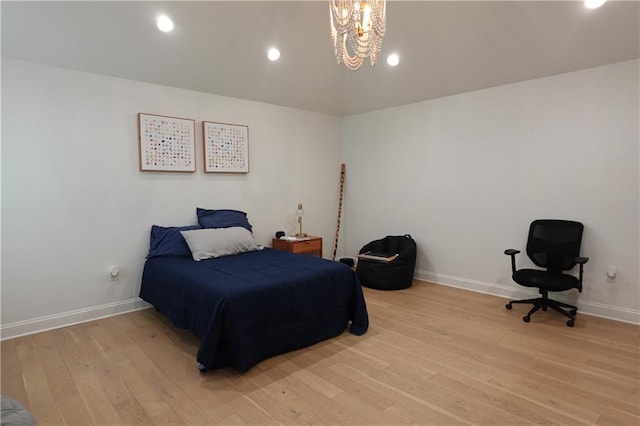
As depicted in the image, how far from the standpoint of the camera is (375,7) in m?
2.53

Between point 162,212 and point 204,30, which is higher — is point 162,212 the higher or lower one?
the lower one

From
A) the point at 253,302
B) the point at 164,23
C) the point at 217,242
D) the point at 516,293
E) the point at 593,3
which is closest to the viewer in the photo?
the point at 253,302

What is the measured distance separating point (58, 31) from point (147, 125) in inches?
41.1

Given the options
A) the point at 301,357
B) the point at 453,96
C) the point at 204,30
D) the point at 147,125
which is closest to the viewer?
the point at 301,357

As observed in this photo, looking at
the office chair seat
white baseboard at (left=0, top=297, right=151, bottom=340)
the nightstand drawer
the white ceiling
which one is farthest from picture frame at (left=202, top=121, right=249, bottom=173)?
the office chair seat

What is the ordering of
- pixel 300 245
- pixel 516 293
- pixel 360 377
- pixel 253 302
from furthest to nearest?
pixel 300 245
pixel 516 293
pixel 253 302
pixel 360 377

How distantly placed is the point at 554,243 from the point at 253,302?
3020 mm

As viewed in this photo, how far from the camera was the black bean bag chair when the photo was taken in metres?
4.50

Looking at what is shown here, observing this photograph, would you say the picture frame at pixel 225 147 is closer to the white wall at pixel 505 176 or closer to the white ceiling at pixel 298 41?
the white ceiling at pixel 298 41

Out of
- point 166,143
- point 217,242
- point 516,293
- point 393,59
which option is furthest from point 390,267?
point 166,143

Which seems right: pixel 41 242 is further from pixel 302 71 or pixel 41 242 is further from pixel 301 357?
pixel 302 71

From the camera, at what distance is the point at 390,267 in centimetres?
449

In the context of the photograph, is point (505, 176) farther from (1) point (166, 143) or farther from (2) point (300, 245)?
(1) point (166, 143)

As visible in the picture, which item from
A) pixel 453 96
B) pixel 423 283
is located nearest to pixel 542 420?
pixel 423 283
